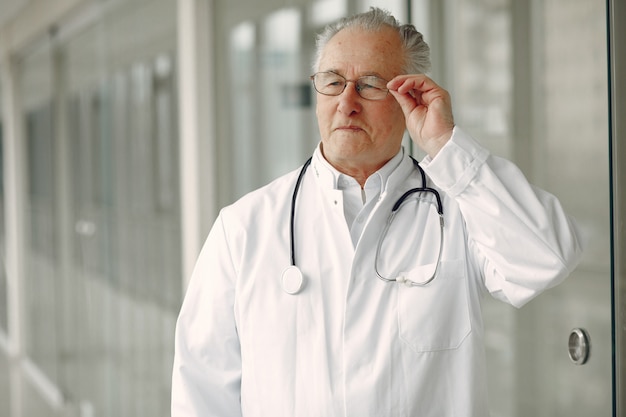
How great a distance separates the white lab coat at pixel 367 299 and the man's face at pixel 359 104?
0.11m

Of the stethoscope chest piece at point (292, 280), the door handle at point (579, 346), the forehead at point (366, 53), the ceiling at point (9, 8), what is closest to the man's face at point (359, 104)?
the forehead at point (366, 53)

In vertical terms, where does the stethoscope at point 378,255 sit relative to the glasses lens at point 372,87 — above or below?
below

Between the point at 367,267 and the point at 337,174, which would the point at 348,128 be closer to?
the point at 337,174

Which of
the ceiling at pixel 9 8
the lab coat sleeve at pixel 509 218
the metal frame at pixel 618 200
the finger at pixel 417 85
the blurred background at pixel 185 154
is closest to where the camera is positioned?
the lab coat sleeve at pixel 509 218

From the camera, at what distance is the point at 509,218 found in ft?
4.91

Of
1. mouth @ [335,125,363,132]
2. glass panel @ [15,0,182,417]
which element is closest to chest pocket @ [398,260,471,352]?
mouth @ [335,125,363,132]

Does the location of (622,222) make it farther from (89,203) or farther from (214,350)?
(89,203)

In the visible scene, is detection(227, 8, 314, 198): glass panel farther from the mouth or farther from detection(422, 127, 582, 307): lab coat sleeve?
detection(422, 127, 582, 307): lab coat sleeve

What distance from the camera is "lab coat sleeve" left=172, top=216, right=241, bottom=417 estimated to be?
1.79 m

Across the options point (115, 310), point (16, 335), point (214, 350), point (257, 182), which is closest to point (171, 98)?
point (257, 182)

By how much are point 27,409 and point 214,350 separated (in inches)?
165

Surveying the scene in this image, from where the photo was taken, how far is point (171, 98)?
3.81 m

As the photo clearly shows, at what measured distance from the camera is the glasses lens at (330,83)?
169 cm

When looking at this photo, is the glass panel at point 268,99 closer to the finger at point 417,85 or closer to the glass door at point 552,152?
the glass door at point 552,152
